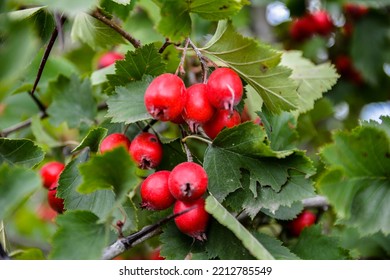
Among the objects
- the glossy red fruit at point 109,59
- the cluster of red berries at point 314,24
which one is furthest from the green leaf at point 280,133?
the cluster of red berries at point 314,24

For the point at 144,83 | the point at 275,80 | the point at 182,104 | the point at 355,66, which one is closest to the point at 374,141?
the point at 275,80

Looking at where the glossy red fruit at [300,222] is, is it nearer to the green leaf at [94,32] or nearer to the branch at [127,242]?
the branch at [127,242]

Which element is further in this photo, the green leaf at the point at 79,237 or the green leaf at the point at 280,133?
the green leaf at the point at 280,133

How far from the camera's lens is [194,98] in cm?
100

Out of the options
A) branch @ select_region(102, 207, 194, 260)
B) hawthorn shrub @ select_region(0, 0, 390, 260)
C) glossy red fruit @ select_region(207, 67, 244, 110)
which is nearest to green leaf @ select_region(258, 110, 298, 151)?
hawthorn shrub @ select_region(0, 0, 390, 260)

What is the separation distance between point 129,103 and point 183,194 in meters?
0.25

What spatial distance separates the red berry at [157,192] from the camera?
39.8 inches

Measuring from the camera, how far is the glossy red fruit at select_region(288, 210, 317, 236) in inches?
55.1

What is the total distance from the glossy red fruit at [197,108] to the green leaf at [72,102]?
0.58m

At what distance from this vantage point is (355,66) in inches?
96.7

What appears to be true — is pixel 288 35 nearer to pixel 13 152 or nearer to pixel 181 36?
pixel 181 36

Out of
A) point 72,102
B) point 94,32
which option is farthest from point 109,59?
point 94,32

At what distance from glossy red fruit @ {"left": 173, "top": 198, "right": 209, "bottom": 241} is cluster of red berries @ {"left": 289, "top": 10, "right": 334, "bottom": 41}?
175 centimetres

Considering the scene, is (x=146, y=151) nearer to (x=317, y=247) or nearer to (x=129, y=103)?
(x=129, y=103)
